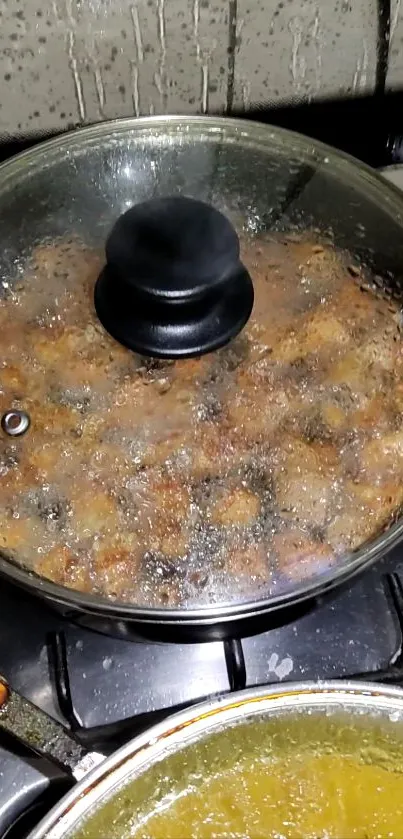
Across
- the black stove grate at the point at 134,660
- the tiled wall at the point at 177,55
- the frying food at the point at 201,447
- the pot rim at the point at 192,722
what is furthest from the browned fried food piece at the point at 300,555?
the tiled wall at the point at 177,55

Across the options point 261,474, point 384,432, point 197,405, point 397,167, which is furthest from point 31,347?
point 397,167

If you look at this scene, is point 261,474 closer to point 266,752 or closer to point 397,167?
point 266,752

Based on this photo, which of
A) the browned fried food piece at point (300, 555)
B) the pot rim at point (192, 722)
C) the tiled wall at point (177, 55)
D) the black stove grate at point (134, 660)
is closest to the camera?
the pot rim at point (192, 722)

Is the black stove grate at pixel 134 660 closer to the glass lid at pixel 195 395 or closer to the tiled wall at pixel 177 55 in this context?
the glass lid at pixel 195 395

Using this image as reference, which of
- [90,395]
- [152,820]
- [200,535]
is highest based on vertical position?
[90,395]

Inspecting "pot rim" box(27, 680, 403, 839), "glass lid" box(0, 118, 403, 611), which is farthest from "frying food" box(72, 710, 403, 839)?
"glass lid" box(0, 118, 403, 611)

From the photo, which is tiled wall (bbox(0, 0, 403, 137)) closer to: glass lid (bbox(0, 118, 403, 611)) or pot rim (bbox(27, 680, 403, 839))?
glass lid (bbox(0, 118, 403, 611))
